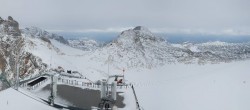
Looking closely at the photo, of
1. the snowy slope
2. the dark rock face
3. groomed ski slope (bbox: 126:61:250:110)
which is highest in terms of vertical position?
the dark rock face

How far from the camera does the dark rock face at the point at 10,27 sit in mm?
186000

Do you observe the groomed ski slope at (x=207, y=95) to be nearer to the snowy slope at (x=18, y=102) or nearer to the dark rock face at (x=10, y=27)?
the snowy slope at (x=18, y=102)

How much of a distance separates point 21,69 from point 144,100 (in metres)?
53.1

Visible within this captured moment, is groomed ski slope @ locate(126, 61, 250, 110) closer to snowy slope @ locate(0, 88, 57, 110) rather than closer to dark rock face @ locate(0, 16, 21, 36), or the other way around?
snowy slope @ locate(0, 88, 57, 110)

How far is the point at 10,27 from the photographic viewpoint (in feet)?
631

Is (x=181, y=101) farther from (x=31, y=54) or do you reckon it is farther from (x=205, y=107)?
(x=31, y=54)

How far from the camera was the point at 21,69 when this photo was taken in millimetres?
160000

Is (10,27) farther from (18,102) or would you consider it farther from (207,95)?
(18,102)

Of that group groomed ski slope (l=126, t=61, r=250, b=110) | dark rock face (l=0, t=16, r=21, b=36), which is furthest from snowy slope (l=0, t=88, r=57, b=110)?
dark rock face (l=0, t=16, r=21, b=36)

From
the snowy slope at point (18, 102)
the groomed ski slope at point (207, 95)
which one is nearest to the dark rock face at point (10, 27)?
the groomed ski slope at point (207, 95)

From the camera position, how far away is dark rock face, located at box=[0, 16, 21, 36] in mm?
186000

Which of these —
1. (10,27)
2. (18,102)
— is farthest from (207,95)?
(10,27)

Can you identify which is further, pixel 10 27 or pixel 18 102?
pixel 10 27

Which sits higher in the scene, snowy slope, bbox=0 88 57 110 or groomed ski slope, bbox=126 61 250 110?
snowy slope, bbox=0 88 57 110
